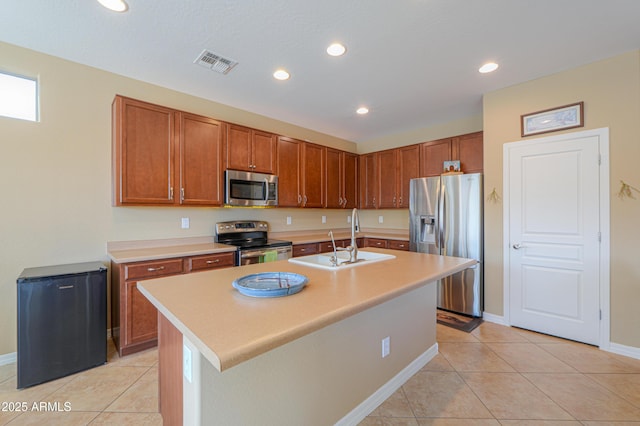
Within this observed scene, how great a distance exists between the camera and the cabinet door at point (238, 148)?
3307 millimetres

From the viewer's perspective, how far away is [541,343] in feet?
8.87

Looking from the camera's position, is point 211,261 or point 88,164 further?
point 211,261

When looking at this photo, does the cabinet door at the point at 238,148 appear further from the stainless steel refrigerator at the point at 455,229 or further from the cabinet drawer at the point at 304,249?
the stainless steel refrigerator at the point at 455,229

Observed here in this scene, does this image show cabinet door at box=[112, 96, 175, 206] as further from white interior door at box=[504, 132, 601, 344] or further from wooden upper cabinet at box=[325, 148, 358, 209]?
white interior door at box=[504, 132, 601, 344]

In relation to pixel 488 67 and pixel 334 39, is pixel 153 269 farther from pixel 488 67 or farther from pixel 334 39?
pixel 488 67

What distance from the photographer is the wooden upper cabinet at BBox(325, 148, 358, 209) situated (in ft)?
14.9

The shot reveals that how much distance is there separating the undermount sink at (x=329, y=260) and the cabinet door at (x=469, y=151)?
7.64 ft

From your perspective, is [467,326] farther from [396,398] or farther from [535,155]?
[535,155]

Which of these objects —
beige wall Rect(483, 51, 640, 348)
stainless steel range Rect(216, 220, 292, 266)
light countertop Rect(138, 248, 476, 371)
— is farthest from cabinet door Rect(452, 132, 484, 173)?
stainless steel range Rect(216, 220, 292, 266)

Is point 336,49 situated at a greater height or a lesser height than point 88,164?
greater

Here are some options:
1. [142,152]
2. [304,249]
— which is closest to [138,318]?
[142,152]

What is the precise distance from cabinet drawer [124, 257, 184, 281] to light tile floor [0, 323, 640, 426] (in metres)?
0.72

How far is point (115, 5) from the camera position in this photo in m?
1.85

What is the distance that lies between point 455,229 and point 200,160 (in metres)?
3.20
